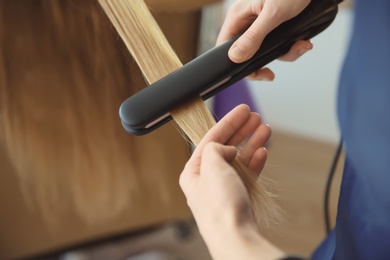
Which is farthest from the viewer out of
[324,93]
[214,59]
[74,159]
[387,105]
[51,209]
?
[324,93]

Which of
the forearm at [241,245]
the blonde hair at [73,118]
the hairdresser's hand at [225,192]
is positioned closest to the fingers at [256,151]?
the hairdresser's hand at [225,192]

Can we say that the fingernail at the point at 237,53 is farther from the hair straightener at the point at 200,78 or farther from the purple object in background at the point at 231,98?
the purple object in background at the point at 231,98

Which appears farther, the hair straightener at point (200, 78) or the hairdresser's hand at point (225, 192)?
the hair straightener at point (200, 78)

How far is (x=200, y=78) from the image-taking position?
53 centimetres

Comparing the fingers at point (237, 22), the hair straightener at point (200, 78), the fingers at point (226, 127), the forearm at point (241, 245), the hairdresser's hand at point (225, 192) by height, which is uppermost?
the fingers at point (237, 22)

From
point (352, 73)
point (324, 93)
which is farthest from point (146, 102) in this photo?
Result: point (324, 93)

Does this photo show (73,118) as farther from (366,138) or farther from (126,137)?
(366,138)

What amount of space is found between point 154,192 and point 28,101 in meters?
0.43

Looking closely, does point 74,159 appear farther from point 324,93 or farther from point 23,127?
point 324,93

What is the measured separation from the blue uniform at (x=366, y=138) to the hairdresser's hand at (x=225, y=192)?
0.31ft

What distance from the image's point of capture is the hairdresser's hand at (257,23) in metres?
0.54

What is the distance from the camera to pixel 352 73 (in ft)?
1.68

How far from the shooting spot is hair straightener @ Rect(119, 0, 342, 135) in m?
0.52

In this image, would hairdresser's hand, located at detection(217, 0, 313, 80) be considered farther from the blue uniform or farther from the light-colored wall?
the light-colored wall
